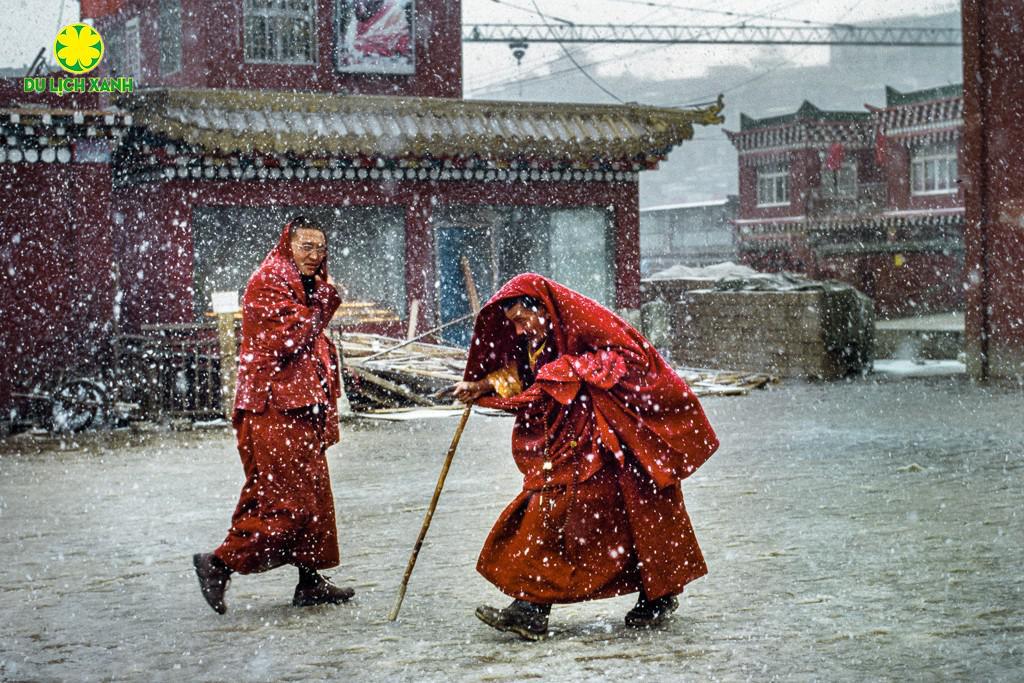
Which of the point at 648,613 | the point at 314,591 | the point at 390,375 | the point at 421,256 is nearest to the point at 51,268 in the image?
the point at 390,375

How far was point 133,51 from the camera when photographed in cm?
2214

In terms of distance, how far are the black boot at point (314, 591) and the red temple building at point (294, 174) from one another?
9837 mm

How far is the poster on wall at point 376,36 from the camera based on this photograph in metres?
20.1

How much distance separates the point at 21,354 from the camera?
14.8 meters

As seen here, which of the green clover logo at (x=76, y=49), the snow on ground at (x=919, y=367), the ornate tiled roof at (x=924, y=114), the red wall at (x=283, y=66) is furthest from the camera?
the ornate tiled roof at (x=924, y=114)

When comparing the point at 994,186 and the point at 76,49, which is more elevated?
the point at 76,49

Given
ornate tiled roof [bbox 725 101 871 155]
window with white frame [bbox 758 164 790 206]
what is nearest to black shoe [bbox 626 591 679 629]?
ornate tiled roof [bbox 725 101 871 155]

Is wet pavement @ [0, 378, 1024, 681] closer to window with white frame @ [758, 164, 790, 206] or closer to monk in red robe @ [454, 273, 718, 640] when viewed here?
monk in red robe @ [454, 273, 718, 640]

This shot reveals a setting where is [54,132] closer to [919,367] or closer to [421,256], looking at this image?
[421,256]

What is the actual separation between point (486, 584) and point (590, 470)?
4.43ft

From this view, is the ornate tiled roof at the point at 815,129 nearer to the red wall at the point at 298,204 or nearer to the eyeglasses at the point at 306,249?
the red wall at the point at 298,204

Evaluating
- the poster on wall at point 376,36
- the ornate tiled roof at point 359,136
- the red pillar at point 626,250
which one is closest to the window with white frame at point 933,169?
the ornate tiled roof at point 359,136

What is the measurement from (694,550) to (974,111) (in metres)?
14.1

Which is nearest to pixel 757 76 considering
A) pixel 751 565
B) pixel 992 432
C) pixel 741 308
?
pixel 741 308
